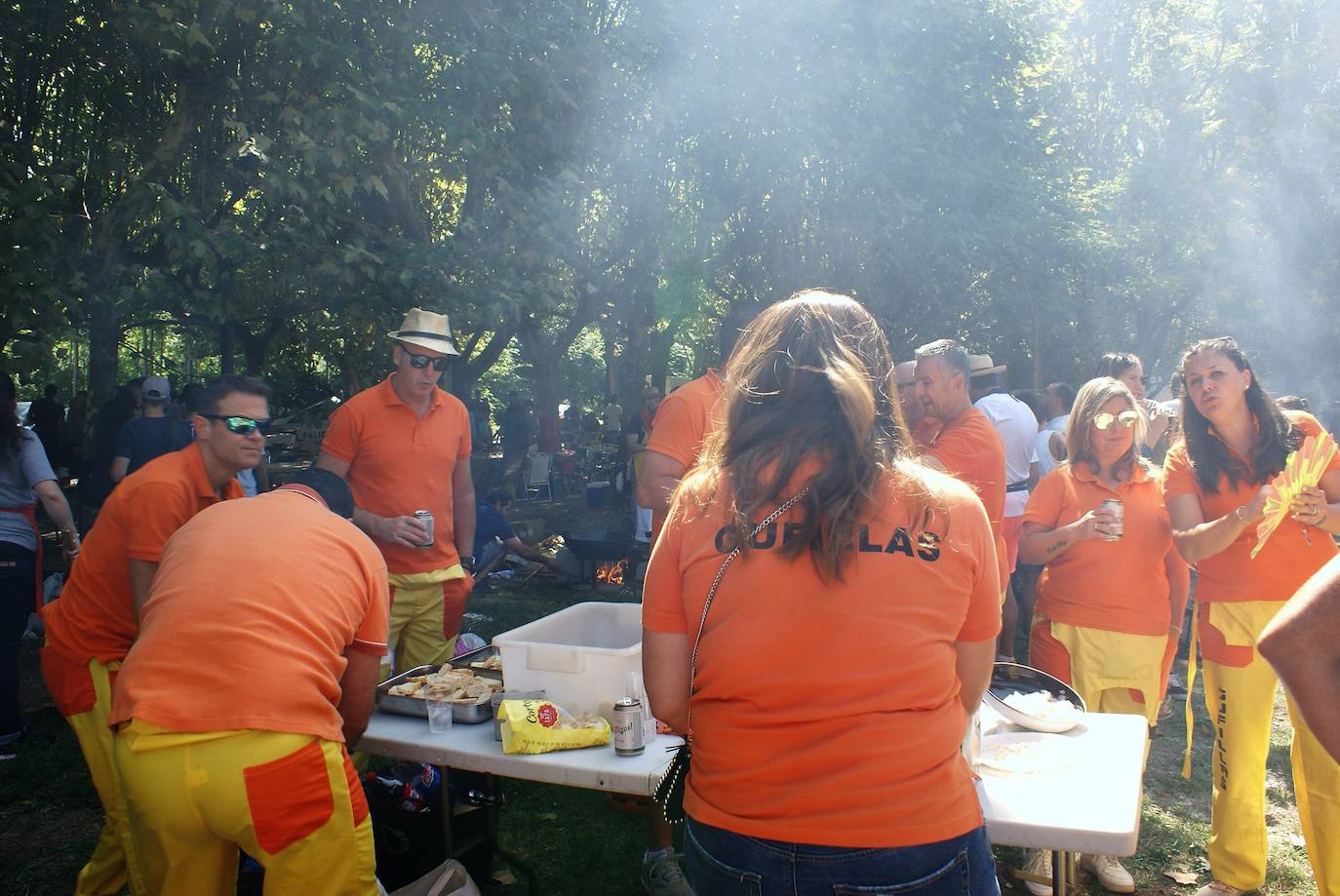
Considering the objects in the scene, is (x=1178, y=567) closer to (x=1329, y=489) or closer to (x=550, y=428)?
(x=1329, y=489)

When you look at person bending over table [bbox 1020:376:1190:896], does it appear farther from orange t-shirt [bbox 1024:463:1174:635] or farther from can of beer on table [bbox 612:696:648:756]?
can of beer on table [bbox 612:696:648:756]

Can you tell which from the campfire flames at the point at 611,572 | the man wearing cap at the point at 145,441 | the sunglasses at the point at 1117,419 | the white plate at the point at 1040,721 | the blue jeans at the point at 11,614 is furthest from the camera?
the campfire flames at the point at 611,572

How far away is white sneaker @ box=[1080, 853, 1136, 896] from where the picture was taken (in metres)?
3.79

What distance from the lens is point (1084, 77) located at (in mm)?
22719

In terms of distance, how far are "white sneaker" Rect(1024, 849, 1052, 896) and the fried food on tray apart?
7.28ft

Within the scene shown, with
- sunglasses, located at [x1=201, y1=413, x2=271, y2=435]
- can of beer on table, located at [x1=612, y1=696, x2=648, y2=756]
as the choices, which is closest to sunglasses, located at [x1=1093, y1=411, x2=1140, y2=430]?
can of beer on table, located at [x1=612, y1=696, x2=648, y2=756]

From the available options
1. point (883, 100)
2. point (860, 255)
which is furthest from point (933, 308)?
point (883, 100)

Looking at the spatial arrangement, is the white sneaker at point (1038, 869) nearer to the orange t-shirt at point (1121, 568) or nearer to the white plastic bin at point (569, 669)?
the orange t-shirt at point (1121, 568)

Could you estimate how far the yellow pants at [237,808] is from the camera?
236cm

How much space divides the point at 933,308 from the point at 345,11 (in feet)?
40.5

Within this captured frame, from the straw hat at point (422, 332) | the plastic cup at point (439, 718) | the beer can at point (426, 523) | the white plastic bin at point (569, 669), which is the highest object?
the straw hat at point (422, 332)

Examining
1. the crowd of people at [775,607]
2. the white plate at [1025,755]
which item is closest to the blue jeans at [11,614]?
the crowd of people at [775,607]

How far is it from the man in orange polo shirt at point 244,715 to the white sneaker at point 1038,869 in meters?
2.59

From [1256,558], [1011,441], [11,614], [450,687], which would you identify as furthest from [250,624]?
[1011,441]
